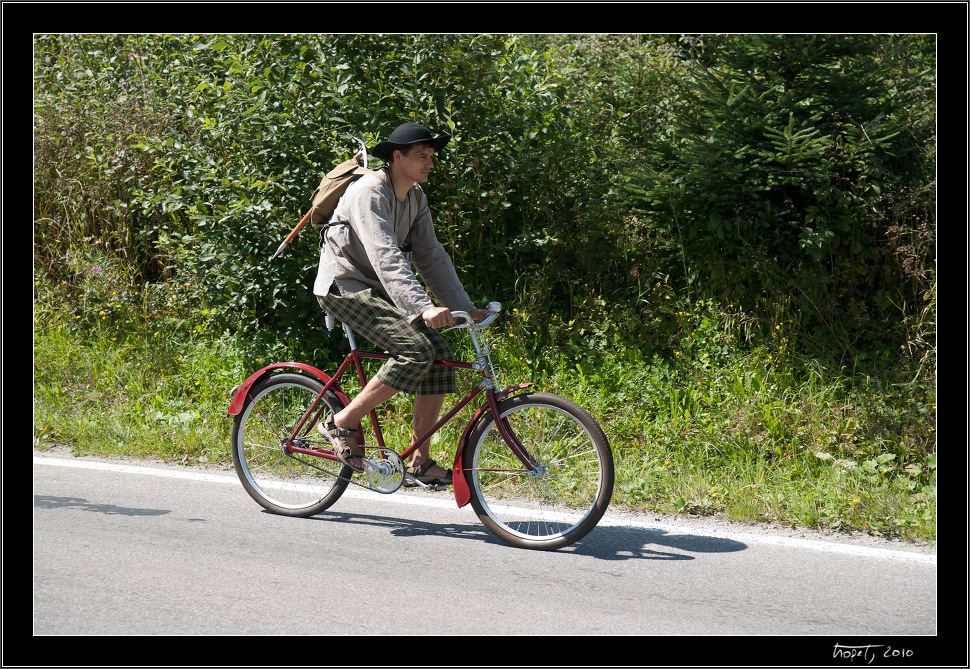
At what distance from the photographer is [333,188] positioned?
16.1 ft

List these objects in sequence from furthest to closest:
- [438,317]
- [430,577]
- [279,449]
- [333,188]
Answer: [279,449], [333,188], [438,317], [430,577]

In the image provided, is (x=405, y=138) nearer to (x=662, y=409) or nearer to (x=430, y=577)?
(x=430, y=577)

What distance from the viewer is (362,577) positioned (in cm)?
416

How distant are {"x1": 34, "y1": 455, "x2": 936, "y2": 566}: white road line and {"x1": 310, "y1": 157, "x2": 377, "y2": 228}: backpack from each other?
72.8 inches

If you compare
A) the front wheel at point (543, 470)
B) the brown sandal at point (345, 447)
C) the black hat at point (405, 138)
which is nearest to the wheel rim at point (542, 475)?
the front wheel at point (543, 470)

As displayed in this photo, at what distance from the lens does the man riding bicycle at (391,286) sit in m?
4.55

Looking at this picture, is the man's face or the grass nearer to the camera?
the man's face

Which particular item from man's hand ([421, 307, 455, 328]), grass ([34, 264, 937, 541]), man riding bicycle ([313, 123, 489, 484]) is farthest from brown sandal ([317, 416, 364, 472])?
grass ([34, 264, 937, 541])

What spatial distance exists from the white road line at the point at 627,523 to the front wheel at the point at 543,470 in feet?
1.29

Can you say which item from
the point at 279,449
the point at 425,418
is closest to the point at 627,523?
the point at 425,418

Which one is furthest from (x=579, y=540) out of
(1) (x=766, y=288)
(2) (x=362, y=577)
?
(1) (x=766, y=288)

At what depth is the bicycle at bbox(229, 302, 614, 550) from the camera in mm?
4555

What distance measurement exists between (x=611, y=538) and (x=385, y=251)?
2.00m

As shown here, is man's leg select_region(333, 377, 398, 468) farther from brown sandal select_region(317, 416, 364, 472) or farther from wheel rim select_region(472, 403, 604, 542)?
wheel rim select_region(472, 403, 604, 542)
